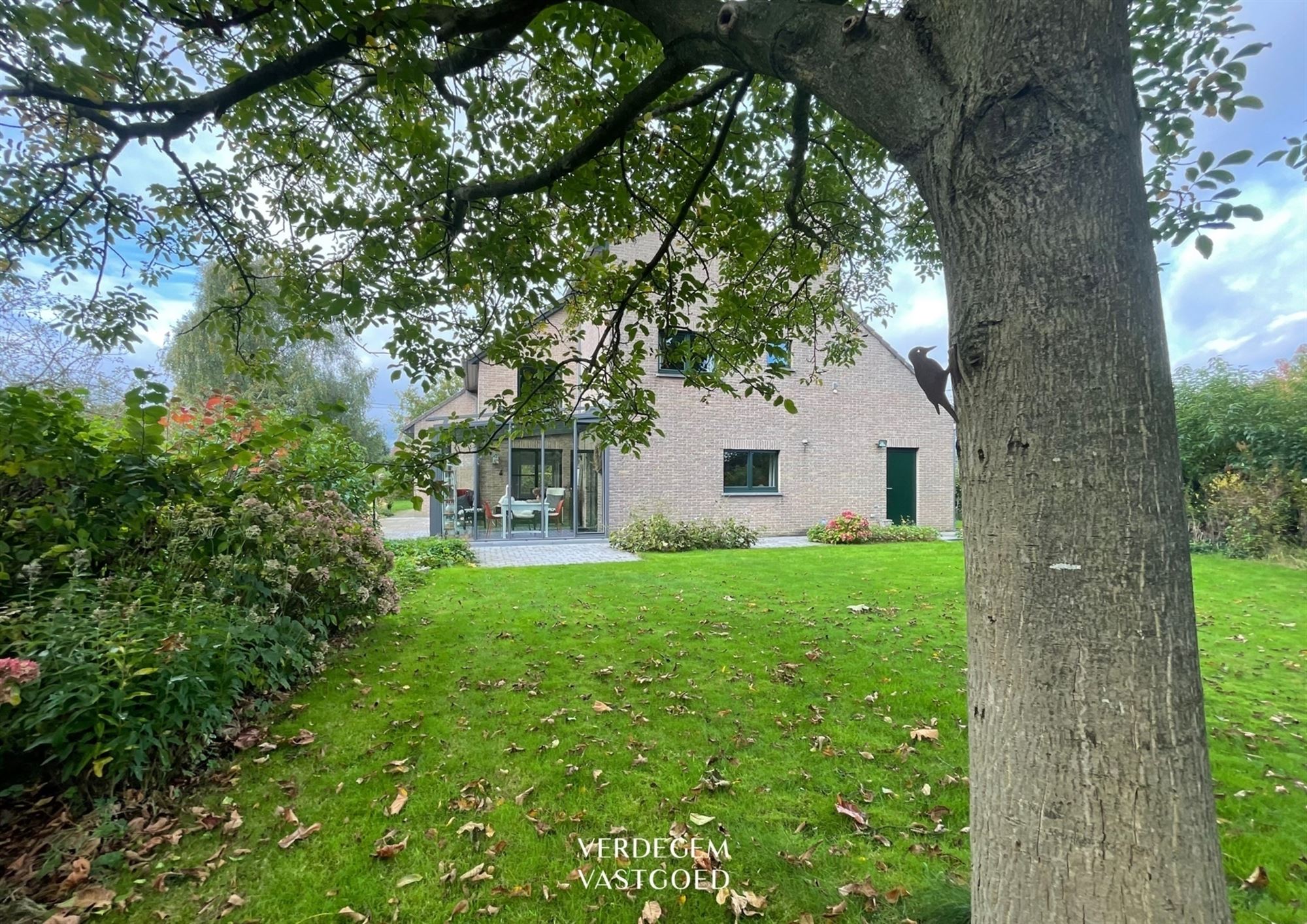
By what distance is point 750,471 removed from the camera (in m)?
14.8

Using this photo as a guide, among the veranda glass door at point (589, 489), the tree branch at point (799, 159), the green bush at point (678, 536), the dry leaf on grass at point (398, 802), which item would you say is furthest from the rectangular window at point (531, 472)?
the dry leaf on grass at point (398, 802)

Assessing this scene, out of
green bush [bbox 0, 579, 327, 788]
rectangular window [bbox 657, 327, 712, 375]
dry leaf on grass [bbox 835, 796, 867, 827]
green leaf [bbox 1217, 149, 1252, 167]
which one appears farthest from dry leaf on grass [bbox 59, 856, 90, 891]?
green leaf [bbox 1217, 149, 1252, 167]

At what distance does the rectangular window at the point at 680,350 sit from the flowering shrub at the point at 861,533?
9971mm

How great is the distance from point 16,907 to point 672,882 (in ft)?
8.06

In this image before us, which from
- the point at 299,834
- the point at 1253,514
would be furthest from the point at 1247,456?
the point at 299,834

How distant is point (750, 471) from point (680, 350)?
10714 millimetres

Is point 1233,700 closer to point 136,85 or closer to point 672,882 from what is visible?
point 672,882

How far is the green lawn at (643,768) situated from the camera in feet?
7.30

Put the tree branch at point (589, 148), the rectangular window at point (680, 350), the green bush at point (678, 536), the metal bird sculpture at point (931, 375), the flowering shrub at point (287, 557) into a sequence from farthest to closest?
the green bush at point (678, 536) < the rectangular window at point (680, 350) < the flowering shrub at point (287, 557) < the tree branch at point (589, 148) < the metal bird sculpture at point (931, 375)

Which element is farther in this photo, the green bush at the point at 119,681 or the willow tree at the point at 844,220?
the green bush at the point at 119,681

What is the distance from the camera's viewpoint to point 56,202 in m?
3.39

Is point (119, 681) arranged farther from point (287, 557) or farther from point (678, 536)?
point (678, 536)

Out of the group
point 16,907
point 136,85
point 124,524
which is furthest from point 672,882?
point 136,85

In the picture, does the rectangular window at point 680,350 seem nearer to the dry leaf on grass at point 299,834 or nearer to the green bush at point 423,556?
the dry leaf on grass at point 299,834
